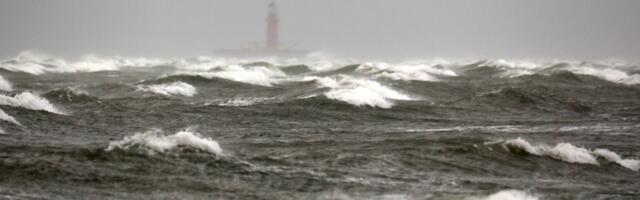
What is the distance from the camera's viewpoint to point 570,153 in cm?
1775

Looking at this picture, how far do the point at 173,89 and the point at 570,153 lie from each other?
18.7 meters

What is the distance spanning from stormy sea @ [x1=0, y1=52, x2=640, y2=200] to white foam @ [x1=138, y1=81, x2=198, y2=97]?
0.13 meters

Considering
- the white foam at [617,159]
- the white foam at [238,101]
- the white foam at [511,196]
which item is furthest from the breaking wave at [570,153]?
the white foam at [238,101]

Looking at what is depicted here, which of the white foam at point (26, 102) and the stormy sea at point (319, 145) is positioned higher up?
the white foam at point (26, 102)

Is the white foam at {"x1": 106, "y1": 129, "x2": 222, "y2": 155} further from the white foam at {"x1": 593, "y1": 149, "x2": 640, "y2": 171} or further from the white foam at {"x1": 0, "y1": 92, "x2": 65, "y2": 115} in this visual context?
the white foam at {"x1": 0, "y1": 92, "x2": 65, "y2": 115}

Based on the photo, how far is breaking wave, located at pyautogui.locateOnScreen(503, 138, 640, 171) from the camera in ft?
57.6

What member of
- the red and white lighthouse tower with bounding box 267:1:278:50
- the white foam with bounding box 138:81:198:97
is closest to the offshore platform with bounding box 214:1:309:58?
the red and white lighthouse tower with bounding box 267:1:278:50

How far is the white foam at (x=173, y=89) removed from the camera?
32.9 m

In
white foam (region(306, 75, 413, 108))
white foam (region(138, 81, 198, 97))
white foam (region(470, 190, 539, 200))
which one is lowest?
white foam (region(470, 190, 539, 200))

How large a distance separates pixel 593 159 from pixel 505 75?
109 feet

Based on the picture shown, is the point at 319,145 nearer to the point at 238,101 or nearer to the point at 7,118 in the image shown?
the point at 7,118

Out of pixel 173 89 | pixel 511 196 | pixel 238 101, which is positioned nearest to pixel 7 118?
pixel 238 101

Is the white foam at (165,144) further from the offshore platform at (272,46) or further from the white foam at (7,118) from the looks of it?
the offshore platform at (272,46)

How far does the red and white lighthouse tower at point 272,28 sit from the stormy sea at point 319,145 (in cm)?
15025
